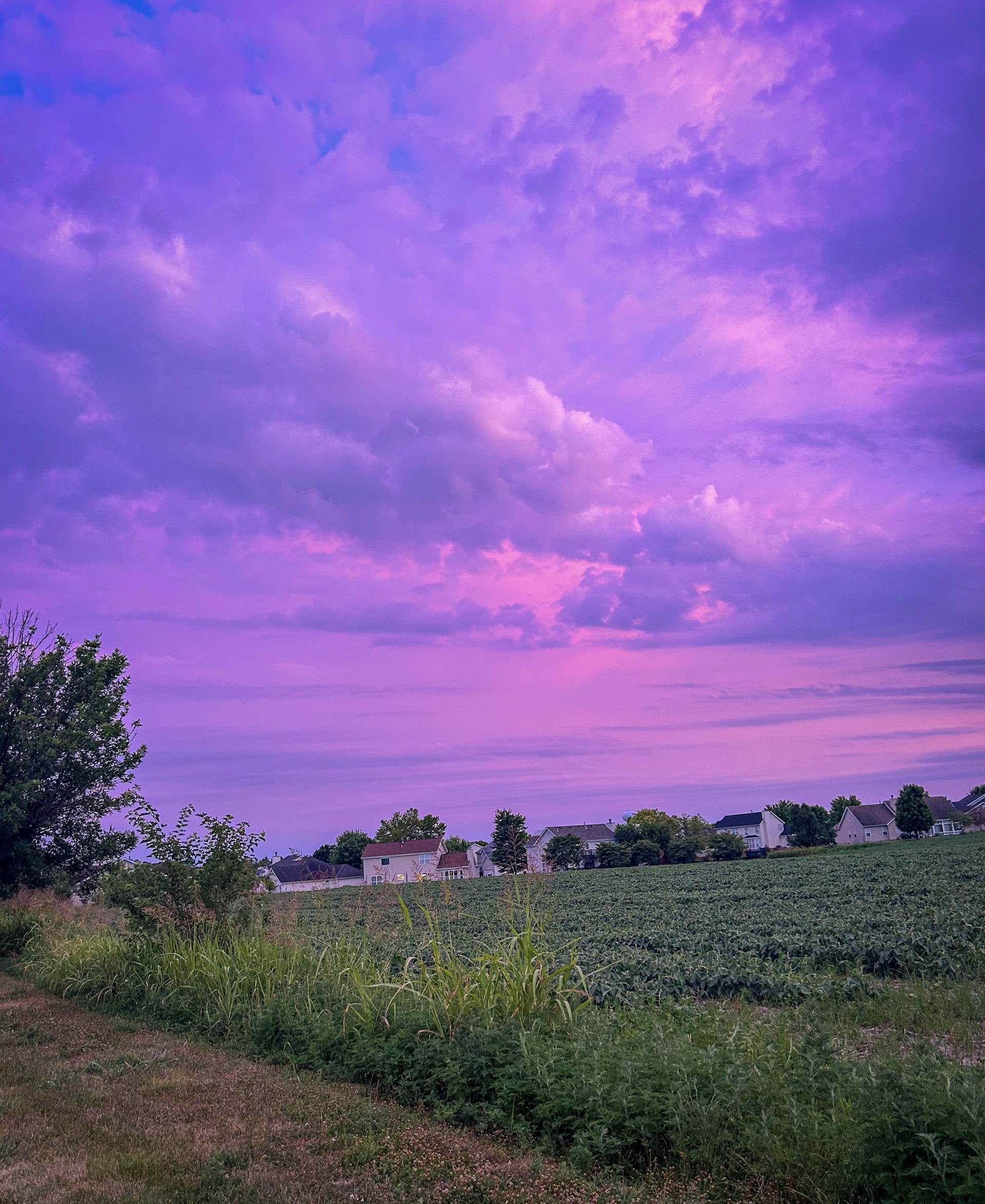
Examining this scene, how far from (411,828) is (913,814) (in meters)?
47.9

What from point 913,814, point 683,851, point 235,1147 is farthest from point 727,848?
point 235,1147

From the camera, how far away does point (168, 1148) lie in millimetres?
5094

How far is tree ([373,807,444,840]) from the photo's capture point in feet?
262

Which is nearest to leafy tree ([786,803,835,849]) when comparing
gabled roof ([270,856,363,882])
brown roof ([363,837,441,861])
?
brown roof ([363,837,441,861])

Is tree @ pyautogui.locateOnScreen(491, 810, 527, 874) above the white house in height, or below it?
above

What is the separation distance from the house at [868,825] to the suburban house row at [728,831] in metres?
0.06

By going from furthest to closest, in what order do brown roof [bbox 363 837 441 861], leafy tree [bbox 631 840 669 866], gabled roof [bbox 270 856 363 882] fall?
brown roof [bbox 363 837 441 861], gabled roof [bbox 270 856 363 882], leafy tree [bbox 631 840 669 866]

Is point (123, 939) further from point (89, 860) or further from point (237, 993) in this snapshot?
point (89, 860)

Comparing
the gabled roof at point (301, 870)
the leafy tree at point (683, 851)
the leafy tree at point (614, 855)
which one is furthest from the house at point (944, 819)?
the gabled roof at point (301, 870)

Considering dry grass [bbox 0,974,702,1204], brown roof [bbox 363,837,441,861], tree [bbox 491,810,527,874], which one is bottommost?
brown roof [bbox 363,837,441,861]

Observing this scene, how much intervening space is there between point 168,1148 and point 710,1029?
147 inches

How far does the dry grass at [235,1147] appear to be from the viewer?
433cm

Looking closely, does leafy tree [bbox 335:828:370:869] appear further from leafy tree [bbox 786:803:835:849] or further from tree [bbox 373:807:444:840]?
leafy tree [bbox 786:803:835:849]

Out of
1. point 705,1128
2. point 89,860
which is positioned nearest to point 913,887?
point 705,1128
